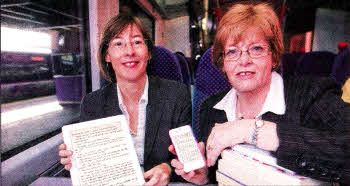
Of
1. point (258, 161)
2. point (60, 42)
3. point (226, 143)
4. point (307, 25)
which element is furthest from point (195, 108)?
point (307, 25)

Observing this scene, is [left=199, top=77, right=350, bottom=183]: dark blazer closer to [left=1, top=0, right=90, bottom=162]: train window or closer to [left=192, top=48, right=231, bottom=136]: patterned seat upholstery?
[left=192, top=48, right=231, bottom=136]: patterned seat upholstery

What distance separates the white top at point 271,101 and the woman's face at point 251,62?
62 mm

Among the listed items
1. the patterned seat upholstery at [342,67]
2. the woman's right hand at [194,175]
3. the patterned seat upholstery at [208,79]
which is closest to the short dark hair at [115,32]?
the patterned seat upholstery at [208,79]

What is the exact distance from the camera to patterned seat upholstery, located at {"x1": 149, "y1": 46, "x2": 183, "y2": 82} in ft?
4.37

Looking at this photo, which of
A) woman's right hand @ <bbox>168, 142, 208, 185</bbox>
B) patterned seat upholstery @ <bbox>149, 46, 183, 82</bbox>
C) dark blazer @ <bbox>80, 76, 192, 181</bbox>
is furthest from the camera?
patterned seat upholstery @ <bbox>149, 46, 183, 82</bbox>

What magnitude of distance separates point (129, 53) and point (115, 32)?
13 centimetres

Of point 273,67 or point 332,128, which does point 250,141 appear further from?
point 273,67

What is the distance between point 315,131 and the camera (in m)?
0.63

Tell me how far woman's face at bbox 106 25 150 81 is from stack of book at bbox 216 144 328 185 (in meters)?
0.73

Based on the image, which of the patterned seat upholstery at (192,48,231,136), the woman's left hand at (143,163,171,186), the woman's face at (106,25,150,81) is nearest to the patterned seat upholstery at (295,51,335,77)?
the patterned seat upholstery at (192,48,231,136)

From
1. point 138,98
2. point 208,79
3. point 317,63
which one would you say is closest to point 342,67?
point 317,63

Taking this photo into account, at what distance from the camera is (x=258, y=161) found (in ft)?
1.75

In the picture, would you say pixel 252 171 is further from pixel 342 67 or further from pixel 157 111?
pixel 342 67

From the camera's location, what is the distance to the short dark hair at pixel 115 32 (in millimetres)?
1104
